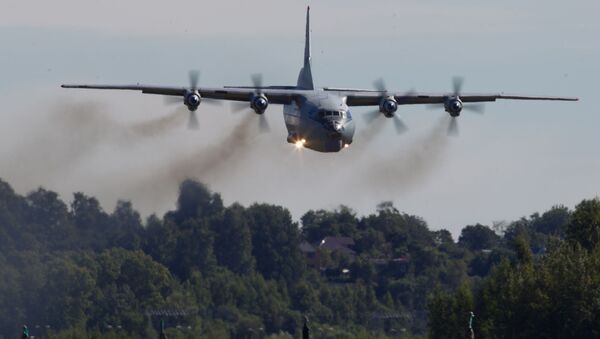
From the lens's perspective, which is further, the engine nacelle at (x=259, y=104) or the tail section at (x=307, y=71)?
the tail section at (x=307, y=71)

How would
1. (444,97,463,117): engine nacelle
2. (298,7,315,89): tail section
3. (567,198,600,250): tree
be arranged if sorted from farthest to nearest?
(567,198,600,250): tree
(298,7,315,89): tail section
(444,97,463,117): engine nacelle

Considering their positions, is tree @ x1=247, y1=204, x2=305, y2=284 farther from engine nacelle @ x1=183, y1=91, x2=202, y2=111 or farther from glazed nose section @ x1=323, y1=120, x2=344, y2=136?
glazed nose section @ x1=323, y1=120, x2=344, y2=136

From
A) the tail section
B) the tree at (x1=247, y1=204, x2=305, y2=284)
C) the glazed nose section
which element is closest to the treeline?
the tail section

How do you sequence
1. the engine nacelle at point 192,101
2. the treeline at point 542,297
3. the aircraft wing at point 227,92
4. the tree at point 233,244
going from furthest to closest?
the tree at point 233,244, the treeline at point 542,297, the aircraft wing at point 227,92, the engine nacelle at point 192,101

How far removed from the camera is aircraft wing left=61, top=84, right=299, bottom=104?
113 metres

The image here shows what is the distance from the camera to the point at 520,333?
12144 centimetres

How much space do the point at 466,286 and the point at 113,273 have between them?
109ft

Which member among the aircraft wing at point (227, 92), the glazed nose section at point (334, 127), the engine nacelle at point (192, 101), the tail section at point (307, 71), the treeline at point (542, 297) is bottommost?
the treeline at point (542, 297)

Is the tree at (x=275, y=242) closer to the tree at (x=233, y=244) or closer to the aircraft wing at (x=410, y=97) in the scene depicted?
the tree at (x=233, y=244)

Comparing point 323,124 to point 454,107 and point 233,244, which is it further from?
point 233,244

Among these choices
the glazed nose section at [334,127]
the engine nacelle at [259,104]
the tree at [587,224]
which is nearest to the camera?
the glazed nose section at [334,127]

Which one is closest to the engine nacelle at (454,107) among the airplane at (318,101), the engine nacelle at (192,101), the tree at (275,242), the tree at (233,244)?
the airplane at (318,101)

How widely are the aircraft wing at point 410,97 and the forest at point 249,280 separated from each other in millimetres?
11825

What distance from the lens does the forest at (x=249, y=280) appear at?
412 ft
